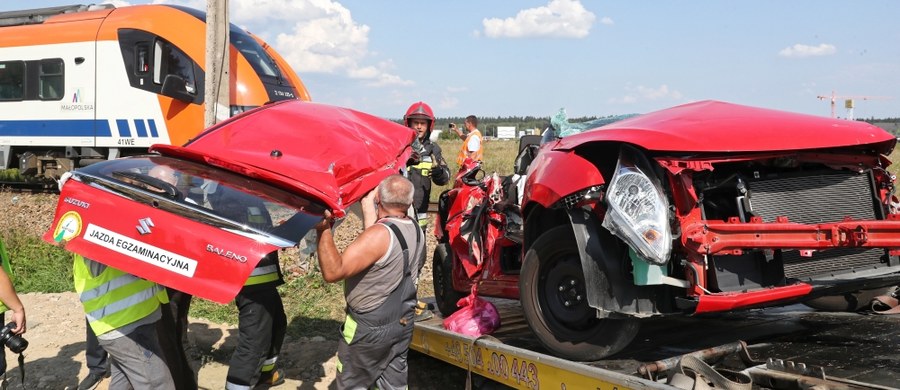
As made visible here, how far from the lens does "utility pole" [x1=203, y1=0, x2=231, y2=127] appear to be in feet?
29.4

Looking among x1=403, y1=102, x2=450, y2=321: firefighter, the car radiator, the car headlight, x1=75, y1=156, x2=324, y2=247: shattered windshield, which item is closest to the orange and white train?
x1=403, y1=102, x2=450, y2=321: firefighter

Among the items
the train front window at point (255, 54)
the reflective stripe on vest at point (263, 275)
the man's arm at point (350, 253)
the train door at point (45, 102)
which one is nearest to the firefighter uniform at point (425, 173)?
the reflective stripe on vest at point (263, 275)

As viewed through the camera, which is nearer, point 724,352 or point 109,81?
point 724,352

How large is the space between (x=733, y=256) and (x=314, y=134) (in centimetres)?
230

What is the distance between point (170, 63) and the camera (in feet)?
43.0

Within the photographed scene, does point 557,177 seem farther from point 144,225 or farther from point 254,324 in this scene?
point 254,324

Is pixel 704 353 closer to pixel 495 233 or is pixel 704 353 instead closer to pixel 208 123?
pixel 495 233

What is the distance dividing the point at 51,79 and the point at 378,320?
1257cm

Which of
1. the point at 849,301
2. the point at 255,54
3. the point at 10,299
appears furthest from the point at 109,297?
the point at 255,54

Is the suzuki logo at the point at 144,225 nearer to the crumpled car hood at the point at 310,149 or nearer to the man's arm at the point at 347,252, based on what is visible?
the crumpled car hood at the point at 310,149

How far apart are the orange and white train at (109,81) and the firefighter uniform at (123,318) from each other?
8924mm

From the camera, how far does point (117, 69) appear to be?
13.4 meters

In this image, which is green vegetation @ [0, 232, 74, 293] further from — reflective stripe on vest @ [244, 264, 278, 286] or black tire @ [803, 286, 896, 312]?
black tire @ [803, 286, 896, 312]

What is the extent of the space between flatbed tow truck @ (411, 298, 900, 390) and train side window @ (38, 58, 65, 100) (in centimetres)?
1126
